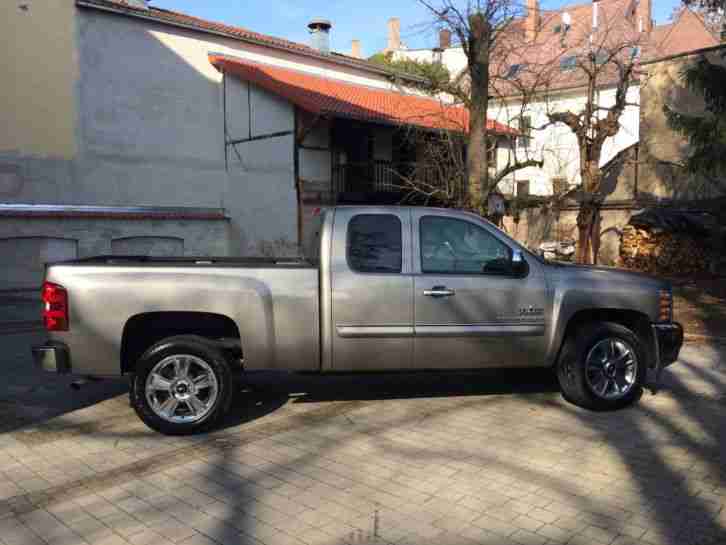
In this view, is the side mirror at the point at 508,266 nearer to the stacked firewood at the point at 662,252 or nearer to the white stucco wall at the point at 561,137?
the stacked firewood at the point at 662,252

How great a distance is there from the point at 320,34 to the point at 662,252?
14875mm

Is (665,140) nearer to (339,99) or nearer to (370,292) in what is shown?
(339,99)

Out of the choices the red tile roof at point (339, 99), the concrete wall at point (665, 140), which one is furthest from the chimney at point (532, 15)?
the concrete wall at point (665, 140)

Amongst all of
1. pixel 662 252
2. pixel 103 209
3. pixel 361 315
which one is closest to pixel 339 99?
pixel 103 209

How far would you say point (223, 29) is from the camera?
20.3 m

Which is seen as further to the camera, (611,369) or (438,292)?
(611,369)

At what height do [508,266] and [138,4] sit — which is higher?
[138,4]

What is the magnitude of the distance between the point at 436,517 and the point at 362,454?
A: 1143mm

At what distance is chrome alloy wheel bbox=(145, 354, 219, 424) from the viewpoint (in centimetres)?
527

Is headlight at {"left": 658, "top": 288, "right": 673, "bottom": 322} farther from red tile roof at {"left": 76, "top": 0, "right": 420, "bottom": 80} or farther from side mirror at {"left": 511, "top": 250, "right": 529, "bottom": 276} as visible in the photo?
red tile roof at {"left": 76, "top": 0, "right": 420, "bottom": 80}

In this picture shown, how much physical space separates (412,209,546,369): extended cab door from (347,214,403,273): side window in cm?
17

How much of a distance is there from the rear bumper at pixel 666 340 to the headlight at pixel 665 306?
6 centimetres

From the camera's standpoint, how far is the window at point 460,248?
18.6 ft

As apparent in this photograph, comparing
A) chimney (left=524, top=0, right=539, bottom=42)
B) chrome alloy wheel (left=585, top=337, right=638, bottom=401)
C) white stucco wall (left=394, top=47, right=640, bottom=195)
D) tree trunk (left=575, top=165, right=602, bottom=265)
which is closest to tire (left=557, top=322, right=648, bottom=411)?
chrome alloy wheel (left=585, top=337, right=638, bottom=401)
